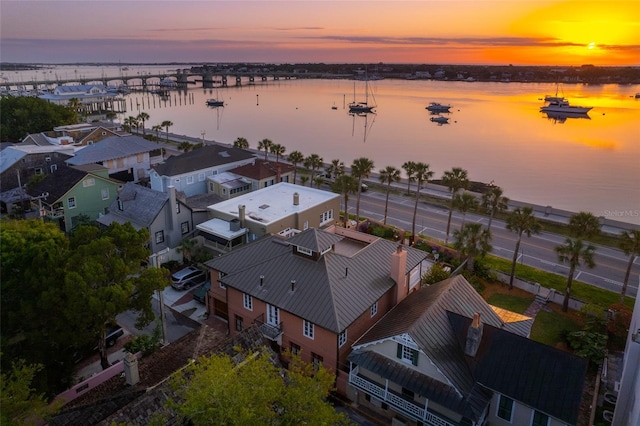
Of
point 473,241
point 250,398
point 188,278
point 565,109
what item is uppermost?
point 565,109

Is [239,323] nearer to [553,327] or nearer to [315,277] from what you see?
[315,277]

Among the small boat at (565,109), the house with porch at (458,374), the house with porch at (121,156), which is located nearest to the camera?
the house with porch at (458,374)

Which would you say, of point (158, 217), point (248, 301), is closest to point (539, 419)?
point (248, 301)

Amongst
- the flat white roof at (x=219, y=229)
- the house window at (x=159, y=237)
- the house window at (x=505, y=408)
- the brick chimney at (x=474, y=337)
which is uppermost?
the brick chimney at (x=474, y=337)

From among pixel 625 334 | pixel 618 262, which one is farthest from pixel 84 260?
pixel 618 262

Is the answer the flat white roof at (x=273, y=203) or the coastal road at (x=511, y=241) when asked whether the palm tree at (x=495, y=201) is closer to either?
the coastal road at (x=511, y=241)

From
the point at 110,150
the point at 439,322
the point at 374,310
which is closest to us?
the point at 439,322

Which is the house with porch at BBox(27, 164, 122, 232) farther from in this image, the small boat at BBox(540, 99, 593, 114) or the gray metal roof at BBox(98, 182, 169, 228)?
the small boat at BBox(540, 99, 593, 114)

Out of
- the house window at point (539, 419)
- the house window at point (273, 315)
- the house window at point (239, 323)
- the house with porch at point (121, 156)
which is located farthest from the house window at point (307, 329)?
the house with porch at point (121, 156)
